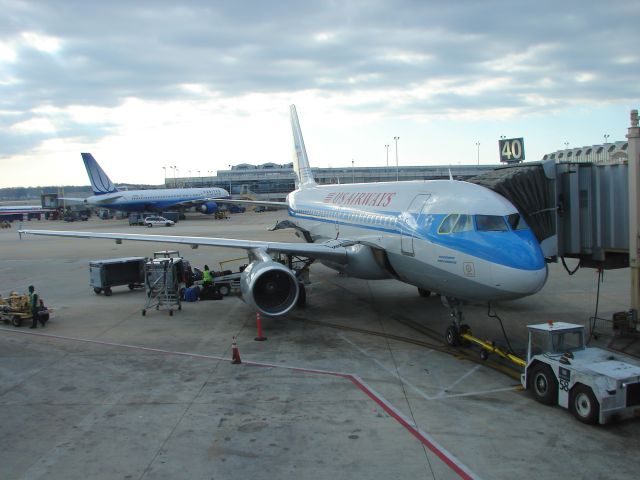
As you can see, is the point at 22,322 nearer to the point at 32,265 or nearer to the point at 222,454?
the point at 222,454

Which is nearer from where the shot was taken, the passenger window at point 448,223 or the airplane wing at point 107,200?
the passenger window at point 448,223

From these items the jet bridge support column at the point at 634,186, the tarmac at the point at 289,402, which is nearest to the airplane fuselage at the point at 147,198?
the tarmac at the point at 289,402

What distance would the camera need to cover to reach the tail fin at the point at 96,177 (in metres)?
71.4

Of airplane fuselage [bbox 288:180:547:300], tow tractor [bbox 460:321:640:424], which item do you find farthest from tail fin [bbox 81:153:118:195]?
tow tractor [bbox 460:321:640:424]

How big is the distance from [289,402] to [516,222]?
21.7 feet

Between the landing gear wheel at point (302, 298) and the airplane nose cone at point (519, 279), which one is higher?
the airplane nose cone at point (519, 279)

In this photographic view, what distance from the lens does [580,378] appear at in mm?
9617

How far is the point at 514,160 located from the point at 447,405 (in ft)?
72.6

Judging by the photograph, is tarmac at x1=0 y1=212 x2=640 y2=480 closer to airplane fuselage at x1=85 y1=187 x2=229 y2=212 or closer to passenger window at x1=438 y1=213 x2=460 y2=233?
passenger window at x1=438 y1=213 x2=460 y2=233

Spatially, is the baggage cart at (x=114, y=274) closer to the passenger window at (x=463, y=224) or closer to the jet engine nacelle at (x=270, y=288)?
the jet engine nacelle at (x=270, y=288)

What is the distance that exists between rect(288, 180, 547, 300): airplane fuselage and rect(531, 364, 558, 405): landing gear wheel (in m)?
1.80

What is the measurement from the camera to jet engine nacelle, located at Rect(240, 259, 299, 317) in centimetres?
1562

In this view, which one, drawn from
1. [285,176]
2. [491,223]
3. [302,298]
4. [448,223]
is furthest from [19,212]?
[491,223]

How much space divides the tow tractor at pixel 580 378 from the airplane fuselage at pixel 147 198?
68.9 meters
